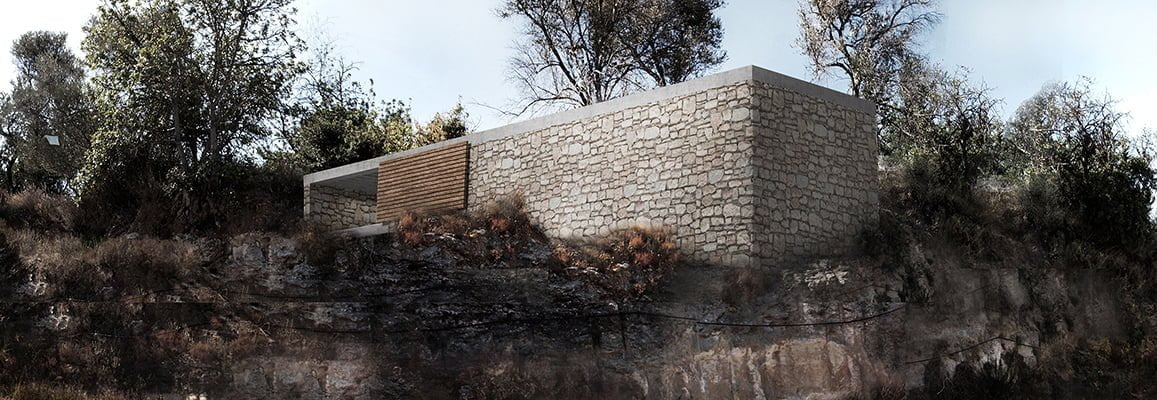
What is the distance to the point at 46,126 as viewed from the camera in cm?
3036

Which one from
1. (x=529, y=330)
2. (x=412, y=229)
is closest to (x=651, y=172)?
(x=529, y=330)

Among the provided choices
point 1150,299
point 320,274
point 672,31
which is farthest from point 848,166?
point 672,31

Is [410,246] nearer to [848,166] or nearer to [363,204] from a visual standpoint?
[363,204]

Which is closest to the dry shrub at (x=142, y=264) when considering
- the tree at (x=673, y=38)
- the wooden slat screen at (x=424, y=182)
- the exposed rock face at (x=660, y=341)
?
the exposed rock face at (x=660, y=341)

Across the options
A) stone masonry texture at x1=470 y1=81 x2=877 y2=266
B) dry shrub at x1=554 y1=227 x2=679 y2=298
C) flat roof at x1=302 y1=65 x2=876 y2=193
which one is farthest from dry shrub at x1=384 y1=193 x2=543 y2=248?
flat roof at x1=302 y1=65 x2=876 y2=193

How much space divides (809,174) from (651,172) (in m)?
2.70

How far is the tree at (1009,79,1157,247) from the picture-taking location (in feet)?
70.6

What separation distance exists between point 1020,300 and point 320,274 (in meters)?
12.2

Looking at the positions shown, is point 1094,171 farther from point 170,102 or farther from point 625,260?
point 170,102

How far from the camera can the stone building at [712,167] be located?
1805cm

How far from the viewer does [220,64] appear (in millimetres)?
24297

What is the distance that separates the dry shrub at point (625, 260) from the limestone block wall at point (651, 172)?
37 centimetres

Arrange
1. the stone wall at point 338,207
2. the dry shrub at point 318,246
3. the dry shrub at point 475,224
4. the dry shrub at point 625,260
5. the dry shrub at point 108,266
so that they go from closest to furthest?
the dry shrub at point 625,260 → the dry shrub at point 108,266 → the dry shrub at point 318,246 → the dry shrub at point 475,224 → the stone wall at point 338,207

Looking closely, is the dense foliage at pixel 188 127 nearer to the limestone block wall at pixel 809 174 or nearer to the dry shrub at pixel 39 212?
the dry shrub at pixel 39 212
